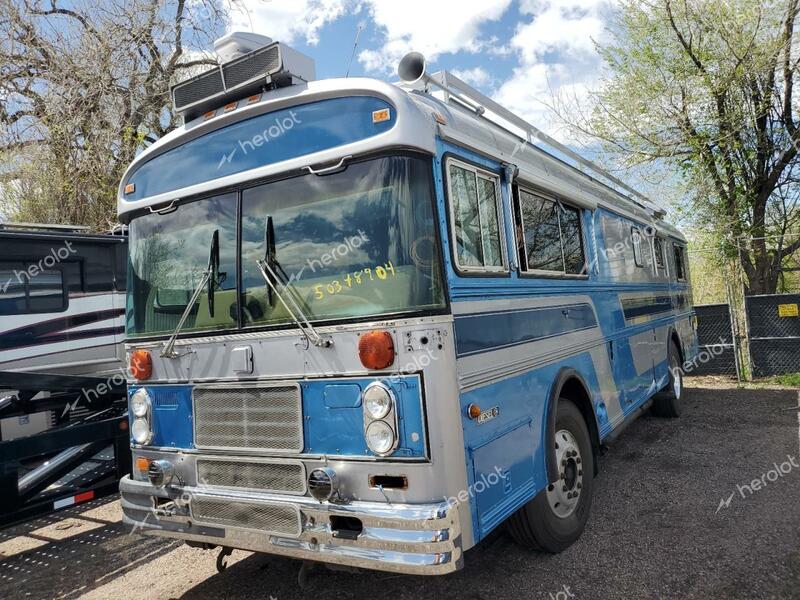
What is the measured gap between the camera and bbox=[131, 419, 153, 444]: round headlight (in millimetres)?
3766

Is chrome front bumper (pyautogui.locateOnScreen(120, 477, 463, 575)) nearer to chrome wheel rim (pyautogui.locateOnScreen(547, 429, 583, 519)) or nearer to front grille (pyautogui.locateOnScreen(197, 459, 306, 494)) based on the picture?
front grille (pyautogui.locateOnScreen(197, 459, 306, 494))

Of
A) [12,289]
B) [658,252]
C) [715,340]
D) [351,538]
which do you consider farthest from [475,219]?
[715,340]

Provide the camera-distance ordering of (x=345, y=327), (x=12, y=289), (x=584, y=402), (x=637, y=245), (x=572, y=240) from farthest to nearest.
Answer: (x=12, y=289) → (x=637, y=245) → (x=572, y=240) → (x=584, y=402) → (x=345, y=327)

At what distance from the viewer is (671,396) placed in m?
8.26

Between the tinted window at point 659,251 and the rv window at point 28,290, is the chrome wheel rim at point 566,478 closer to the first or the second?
the tinted window at point 659,251

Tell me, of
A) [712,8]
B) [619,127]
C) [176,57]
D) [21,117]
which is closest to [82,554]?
[21,117]

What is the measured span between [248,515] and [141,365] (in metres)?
1.28

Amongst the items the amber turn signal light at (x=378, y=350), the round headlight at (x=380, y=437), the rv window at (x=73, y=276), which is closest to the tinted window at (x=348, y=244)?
the amber turn signal light at (x=378, y=350)

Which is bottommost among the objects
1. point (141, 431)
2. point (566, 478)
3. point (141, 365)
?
point (566, 478)

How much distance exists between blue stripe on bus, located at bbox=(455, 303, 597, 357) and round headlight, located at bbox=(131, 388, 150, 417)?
2119mm

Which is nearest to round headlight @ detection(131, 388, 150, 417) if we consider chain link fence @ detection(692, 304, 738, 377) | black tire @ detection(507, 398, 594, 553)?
black tire @ detection(507, 398, 594, 553)
